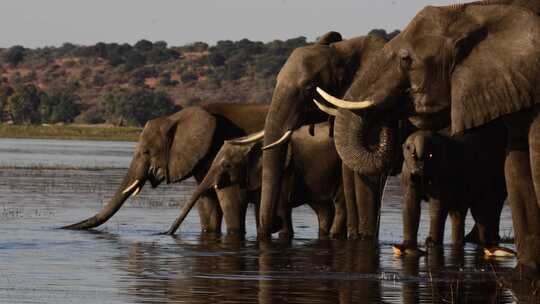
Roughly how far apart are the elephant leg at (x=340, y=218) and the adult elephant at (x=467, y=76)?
281 inches

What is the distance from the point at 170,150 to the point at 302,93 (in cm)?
411

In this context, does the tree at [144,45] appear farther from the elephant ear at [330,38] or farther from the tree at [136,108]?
the elephant ear at [330,38]

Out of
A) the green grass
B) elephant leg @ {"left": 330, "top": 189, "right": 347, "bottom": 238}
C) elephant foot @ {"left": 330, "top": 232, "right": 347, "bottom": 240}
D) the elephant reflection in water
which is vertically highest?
the green grass

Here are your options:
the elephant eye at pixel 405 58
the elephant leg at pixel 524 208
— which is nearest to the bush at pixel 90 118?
the elephant leg at pixel 524 208

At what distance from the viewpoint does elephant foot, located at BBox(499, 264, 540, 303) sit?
13.0 m

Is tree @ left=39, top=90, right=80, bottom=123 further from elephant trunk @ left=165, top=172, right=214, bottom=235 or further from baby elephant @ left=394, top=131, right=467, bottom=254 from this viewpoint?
baby elephant @ left=394, top=131, right=467, bottom=254

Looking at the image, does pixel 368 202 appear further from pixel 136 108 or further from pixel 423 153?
pixel 136 108

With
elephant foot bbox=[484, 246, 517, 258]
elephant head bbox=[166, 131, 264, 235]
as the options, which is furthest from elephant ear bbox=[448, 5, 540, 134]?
elephant head bbox=[166, 131, 264, 235]

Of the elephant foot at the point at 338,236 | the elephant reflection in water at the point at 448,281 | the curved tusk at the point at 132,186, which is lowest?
the elephant reflection in water at the point at 448,281

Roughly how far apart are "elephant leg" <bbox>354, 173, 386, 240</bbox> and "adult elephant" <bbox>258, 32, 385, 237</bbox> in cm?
1

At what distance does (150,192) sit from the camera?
3192 cm

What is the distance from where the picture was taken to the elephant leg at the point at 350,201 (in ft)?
64.3

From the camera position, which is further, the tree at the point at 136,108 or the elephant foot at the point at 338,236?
the tree at the point at 136,108

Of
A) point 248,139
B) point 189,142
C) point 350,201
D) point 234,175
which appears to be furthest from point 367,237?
point 189,142
